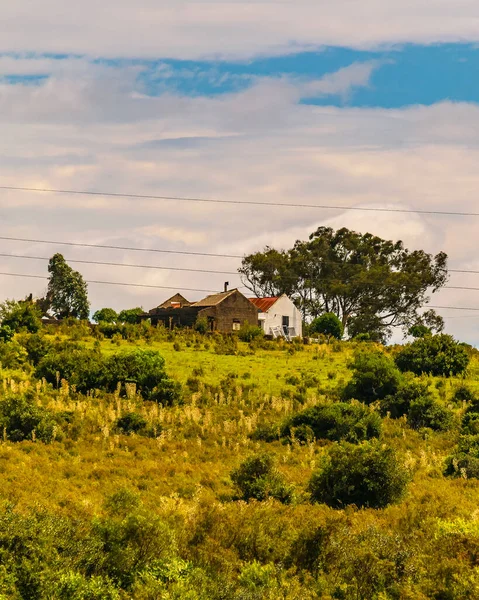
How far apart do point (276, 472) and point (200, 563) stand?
970 cm

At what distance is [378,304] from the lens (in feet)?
330

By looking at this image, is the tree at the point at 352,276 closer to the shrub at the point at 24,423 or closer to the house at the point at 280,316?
the house at the point at 280,316

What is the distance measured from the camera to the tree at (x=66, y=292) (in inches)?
3868

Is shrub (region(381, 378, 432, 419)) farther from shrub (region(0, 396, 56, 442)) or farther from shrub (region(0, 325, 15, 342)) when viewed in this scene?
shrub (region(0, 325, 15, 342))

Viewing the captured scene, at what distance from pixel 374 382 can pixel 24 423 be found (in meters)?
20.0

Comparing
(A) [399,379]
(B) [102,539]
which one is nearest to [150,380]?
(A) [399,379]

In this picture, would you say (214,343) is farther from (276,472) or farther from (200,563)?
(200,563)

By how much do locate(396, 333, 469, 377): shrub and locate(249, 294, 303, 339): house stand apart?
31.5 meters

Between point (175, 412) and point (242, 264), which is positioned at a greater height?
point (242, 264)

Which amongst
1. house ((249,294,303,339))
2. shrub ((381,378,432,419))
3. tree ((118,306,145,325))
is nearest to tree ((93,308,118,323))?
tree ((118,306,145,325))

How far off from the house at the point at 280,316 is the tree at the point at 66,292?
17280 mm

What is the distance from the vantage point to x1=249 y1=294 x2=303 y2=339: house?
9281 centimetres

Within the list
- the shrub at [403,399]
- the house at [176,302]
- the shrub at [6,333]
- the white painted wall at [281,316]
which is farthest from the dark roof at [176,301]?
the shrub at [403,399]

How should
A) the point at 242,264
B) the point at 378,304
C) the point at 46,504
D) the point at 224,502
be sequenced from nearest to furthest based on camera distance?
the point at 46,504 → the point at 224,502 → the point at 378,304 → the point at 242,264
